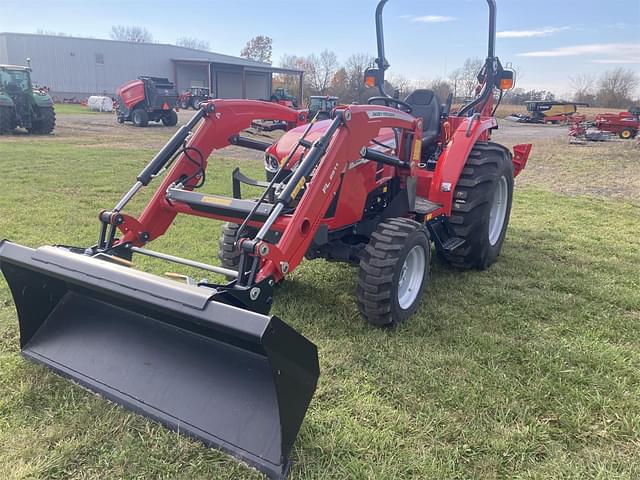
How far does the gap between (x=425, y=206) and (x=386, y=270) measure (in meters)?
1.07

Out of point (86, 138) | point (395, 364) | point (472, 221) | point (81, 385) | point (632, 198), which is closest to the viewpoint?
point (81, 385)

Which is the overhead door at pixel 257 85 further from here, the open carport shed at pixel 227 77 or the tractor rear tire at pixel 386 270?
the tractor rear tire at pixel 386 270

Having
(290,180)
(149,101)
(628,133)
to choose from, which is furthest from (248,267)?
(628,133)

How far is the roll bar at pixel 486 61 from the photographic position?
16.2ft

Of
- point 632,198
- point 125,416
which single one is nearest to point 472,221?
point 125,416

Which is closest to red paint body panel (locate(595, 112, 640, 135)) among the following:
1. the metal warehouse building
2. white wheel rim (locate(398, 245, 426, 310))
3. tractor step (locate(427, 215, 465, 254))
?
tractor step (locate(427, 215, 465, 254))

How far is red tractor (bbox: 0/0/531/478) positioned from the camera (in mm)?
2408

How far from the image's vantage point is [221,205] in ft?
11.0

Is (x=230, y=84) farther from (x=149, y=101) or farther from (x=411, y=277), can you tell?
(x=411, y=277)

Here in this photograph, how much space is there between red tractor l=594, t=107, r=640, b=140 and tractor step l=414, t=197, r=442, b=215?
72.7 feet

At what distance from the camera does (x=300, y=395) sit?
238 cm

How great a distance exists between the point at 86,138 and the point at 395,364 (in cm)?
1647

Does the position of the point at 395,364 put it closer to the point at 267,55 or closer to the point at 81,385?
the point at 81,385

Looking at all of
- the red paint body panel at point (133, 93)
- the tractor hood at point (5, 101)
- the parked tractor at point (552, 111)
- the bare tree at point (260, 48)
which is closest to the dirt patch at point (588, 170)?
the tractor hood at point (5, 101)
